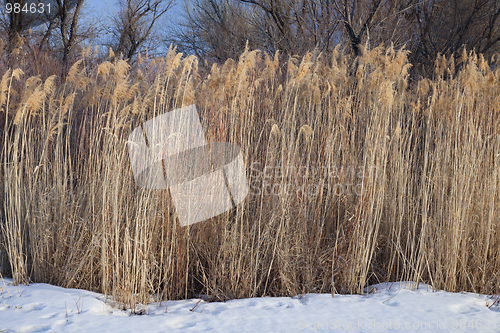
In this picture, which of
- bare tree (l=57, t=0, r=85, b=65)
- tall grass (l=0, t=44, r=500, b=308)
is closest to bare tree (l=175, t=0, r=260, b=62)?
bare tree (l=57, t=0, r=85, b=65)

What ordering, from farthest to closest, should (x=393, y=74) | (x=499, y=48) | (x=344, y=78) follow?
(x=499, y=48) → (x=344, y=78) → (x=393, y=74)

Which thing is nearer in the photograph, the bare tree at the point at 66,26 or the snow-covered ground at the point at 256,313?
the snow-covered ground at the point at 256,313

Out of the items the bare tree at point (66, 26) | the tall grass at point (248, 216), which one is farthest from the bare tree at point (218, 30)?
the tall grass at point (248, 216)

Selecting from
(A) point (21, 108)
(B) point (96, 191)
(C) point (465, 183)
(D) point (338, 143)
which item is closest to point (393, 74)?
(D) point (338, 143)

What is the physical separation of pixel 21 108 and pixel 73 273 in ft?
3.79

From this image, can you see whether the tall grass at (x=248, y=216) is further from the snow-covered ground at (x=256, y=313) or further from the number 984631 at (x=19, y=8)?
the number 984631 at (x=19, y=8)

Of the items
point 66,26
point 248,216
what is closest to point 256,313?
point 248,216

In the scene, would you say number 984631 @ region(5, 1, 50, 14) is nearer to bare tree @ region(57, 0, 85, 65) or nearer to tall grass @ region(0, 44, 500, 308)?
bare tree @ region(57, 0, 85, 65)

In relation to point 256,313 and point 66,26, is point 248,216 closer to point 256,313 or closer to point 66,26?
point 256,313

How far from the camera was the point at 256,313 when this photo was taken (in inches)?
86.6

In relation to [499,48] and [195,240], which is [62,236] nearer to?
[195,240]

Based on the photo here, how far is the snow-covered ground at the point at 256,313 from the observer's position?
2029 millimetres

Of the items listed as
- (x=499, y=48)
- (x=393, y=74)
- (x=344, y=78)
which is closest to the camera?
(x=393, y=74)

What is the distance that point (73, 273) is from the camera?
2.59 m
